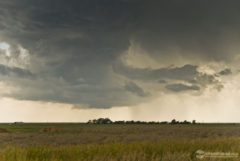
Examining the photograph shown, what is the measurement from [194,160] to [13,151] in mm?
8025

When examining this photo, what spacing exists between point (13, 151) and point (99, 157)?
376 centimetres

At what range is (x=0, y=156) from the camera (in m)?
9.78

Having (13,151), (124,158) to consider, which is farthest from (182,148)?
(13,151)

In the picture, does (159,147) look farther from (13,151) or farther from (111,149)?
(13,151)

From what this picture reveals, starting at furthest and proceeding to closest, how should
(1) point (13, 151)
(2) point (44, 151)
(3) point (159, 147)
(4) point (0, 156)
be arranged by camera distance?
1. (3) point (159, 147)
2. (2) point (44, 151)
3. (1) point (13, 151)
4. (4) point (0, 156)

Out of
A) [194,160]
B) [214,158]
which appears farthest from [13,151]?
[214,158]

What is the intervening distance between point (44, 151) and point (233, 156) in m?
9.04

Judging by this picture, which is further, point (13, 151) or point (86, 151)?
point (86, 151)

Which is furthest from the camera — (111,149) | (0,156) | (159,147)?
(159,147)

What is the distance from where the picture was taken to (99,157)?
1036 centimetres

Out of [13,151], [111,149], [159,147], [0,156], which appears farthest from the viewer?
[159,147]

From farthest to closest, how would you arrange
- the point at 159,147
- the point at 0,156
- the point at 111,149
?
the point at 159,147 < the point at 111,149 < the point at 0,156

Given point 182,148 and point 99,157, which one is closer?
point 99,157

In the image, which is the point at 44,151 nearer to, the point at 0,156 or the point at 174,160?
the point at 0,156
